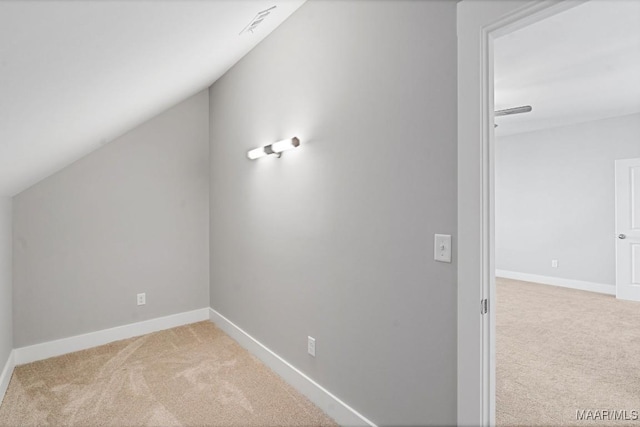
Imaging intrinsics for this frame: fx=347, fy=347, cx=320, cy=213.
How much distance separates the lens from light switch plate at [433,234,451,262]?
1437mm

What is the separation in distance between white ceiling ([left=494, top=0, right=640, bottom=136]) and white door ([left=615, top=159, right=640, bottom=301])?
2.81 feet

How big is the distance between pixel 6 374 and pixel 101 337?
0.73 metres

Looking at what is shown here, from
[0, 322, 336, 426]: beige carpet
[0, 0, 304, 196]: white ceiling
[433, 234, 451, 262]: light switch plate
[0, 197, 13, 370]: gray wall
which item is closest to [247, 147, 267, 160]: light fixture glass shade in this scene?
[0, 0, 304, 196]: white ceiling

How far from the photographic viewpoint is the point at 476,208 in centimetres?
133

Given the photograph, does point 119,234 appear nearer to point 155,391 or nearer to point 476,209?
point 155,391

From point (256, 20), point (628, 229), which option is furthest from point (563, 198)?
point (256, 20)

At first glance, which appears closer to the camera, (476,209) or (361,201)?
(476,209)

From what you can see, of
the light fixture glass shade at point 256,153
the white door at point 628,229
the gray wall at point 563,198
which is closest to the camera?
the light fixture glass shade at point 256,153

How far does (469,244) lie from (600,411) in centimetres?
177

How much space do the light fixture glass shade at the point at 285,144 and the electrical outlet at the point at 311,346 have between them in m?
1.25

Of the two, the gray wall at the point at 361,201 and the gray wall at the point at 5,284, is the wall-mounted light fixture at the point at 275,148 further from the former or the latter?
the gray wall at the point at 5,284

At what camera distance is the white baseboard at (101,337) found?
2.76m

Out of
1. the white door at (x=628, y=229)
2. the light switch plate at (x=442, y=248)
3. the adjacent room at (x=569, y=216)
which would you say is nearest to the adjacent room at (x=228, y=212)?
the light switch plate at (x=442, y=248)

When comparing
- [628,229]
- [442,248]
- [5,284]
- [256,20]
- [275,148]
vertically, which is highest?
[256,20]
